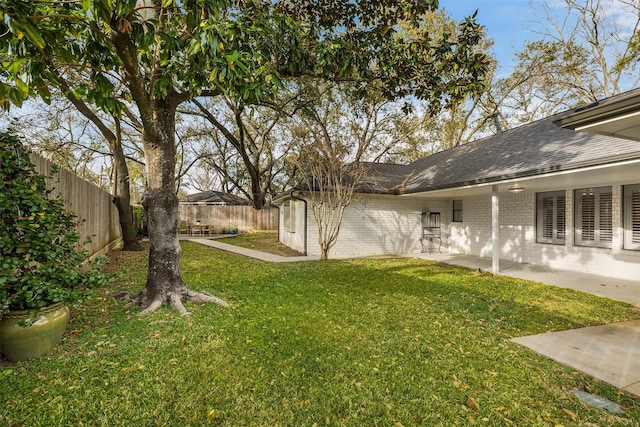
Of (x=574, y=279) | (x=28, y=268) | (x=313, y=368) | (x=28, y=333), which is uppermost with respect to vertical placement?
(x=28, y=268)

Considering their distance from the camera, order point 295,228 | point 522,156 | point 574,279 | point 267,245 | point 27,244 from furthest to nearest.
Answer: point 267,245 < point 295,228 < point 522,156 < point 574,279 < point 27,244

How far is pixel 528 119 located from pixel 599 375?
20.3m

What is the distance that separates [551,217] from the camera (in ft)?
29.1

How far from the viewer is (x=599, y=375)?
2895mm

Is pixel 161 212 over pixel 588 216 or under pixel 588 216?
over

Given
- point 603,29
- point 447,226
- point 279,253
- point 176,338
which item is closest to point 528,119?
point 603,29

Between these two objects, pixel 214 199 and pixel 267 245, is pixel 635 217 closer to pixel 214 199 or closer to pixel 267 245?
pixel 267 245

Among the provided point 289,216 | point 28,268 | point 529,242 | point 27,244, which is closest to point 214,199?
point 289,216

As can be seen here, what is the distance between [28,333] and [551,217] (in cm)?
1091

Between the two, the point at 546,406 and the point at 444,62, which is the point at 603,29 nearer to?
the point at 444,62

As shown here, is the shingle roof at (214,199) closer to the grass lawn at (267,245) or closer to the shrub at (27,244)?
the grass lawn at (267,245)

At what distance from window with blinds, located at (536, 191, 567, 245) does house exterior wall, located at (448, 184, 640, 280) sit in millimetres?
124

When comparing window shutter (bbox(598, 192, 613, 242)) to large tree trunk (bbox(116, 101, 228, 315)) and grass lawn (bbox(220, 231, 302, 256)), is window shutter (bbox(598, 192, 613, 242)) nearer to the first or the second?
grass lawn (bbox(220, 231, 302, 256))

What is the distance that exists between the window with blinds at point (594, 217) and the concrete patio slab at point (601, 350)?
168 inches
